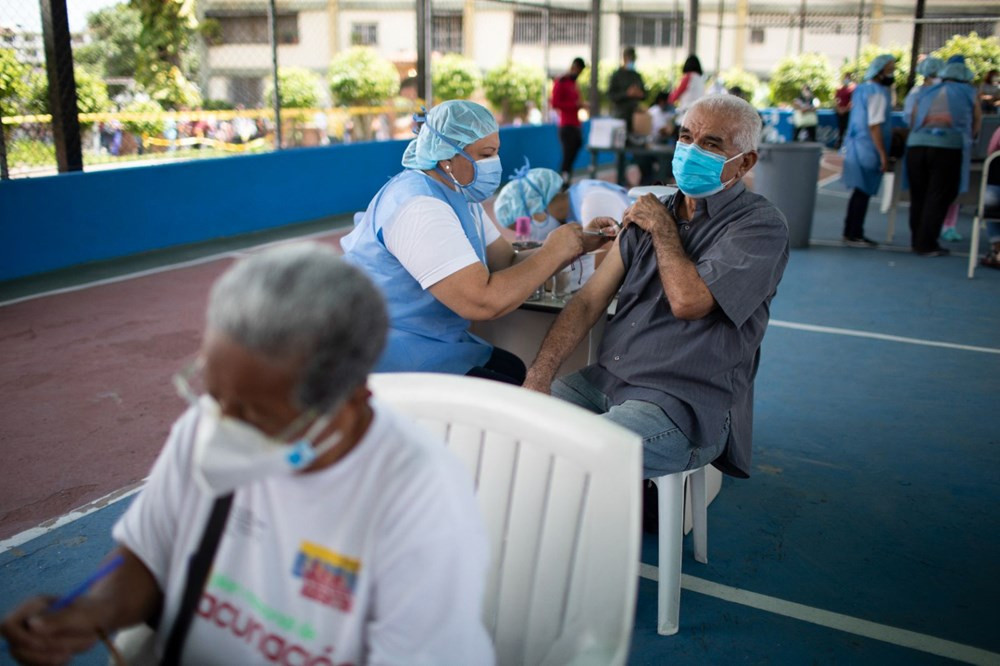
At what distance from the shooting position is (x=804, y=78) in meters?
23.0

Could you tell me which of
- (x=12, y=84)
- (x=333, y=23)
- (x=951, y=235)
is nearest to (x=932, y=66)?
(x=951, y=235)

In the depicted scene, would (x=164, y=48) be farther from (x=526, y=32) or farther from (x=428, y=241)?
(x=526, y=32)

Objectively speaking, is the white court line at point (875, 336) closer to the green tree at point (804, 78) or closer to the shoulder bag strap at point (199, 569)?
the shoulder bag strap at point (199, 569)

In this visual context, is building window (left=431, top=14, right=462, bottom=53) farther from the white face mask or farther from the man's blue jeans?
the white face mask

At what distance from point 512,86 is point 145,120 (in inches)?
451

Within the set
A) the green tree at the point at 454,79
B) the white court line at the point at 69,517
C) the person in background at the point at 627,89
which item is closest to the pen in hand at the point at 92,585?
the white court line at the point at 69,517

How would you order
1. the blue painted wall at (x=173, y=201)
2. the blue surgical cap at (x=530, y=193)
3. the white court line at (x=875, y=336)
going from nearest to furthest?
1. the blue surgical cap at (x=530, y=193)
2. the white court line at (x=875, y=336)
3. the blue painted wall at (x=173, y=201)

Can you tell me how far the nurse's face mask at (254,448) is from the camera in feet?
3.71

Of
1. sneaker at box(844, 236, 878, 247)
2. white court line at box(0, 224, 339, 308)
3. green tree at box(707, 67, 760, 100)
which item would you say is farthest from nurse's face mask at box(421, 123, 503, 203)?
green tree at box(707, 67, 760, 100)

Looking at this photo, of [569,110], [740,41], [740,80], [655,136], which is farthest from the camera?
[740,41]

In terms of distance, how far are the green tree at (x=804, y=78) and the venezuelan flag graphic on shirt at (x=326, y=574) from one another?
23.9 metres

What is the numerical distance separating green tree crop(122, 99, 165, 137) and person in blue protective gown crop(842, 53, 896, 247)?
8.44 metres

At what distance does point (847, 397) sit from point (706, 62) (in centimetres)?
2852

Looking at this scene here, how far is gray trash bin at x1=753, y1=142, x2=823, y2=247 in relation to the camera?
8.07 m
